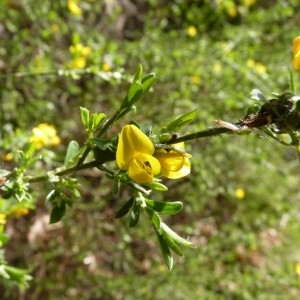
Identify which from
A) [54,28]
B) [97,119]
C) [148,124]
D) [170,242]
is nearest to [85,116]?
[97,119]

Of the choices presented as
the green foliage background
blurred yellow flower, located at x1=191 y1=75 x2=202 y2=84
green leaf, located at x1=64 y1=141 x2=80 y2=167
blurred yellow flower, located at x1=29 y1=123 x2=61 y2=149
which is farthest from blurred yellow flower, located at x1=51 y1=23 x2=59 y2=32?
green leaf, located at x1=64 y1=141 x2=80 y2=167

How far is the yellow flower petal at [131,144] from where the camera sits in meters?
0.99

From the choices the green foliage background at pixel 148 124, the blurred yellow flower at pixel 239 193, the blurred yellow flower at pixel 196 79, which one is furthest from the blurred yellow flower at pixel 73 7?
the blurred yellow flower at pixel 239 193

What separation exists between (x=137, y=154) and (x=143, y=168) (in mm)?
33

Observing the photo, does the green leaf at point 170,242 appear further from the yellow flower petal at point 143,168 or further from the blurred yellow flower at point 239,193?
the blurred yellow flower at point 239,193

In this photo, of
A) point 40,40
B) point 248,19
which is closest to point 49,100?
point 40,40

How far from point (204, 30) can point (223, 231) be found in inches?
66.4

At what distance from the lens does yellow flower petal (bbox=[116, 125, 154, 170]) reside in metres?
0.99

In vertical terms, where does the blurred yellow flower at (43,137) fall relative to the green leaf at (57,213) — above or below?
below

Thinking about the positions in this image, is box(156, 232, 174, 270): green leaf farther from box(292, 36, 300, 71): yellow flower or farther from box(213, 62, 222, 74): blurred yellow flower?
box(213, 62, 222, 74): blurred yellow flower

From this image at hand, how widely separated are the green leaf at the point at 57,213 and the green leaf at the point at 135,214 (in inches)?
7.1

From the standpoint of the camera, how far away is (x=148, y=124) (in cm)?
312

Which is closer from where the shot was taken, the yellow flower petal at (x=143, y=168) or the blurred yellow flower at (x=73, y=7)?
the yellow flower petal at (x=143, y=168)

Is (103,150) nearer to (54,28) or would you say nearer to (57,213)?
(57,213)
